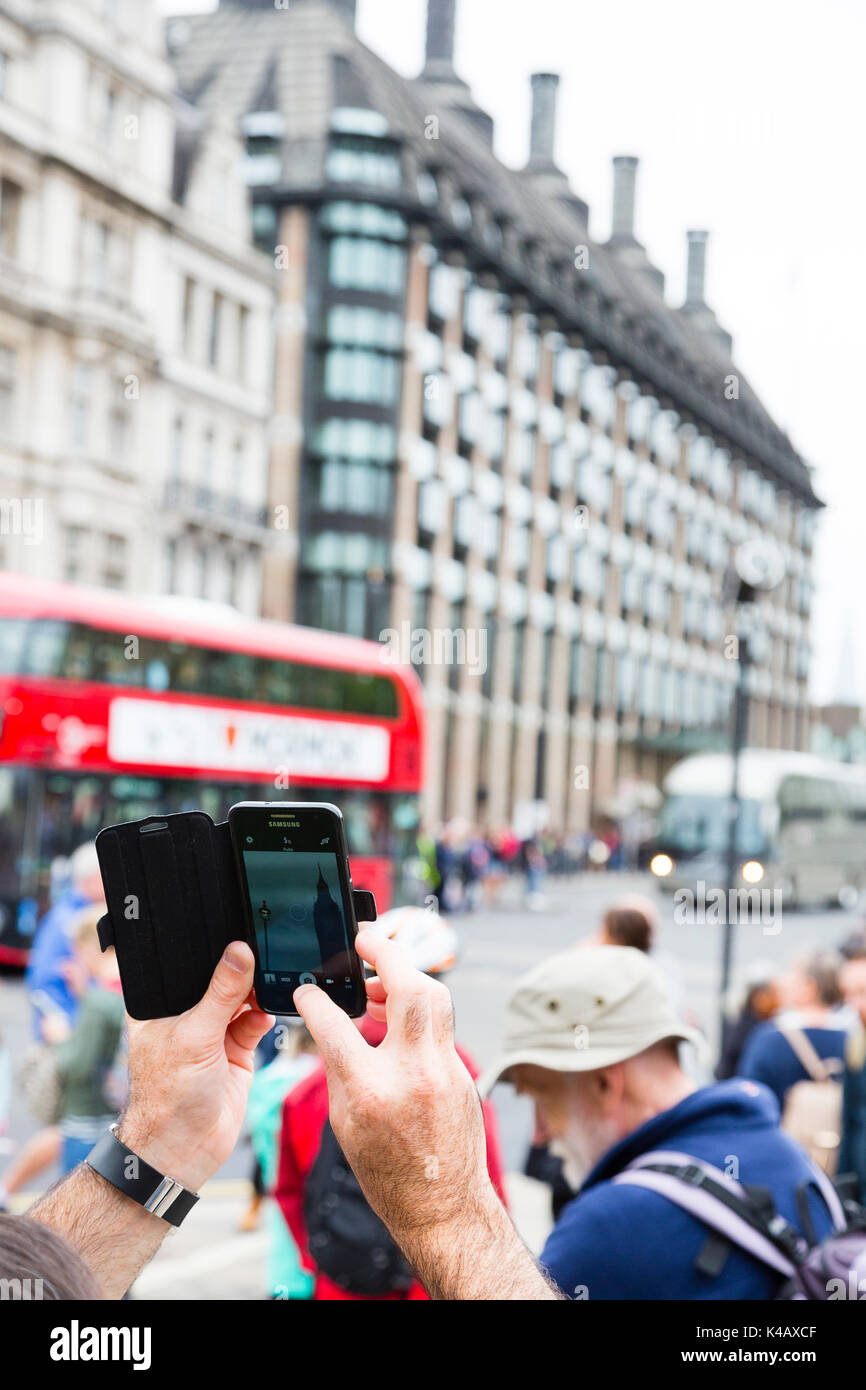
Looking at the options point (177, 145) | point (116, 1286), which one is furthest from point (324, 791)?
point (177, 145)

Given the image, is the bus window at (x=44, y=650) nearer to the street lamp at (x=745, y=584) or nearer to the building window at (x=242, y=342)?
the street lamp at (x=745, y=584)

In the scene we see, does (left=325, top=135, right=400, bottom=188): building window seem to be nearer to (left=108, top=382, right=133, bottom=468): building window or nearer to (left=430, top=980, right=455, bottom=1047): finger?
(left=108, top=382, right=133, bottom=468): building window

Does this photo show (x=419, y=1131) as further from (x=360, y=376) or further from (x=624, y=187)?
(x=360, y=376)

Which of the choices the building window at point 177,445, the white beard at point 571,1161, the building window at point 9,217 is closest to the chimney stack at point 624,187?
the white beard at point 571,1161

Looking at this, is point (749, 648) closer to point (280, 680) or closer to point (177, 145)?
point (280, 680)

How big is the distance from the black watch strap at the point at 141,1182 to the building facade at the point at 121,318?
2657cm

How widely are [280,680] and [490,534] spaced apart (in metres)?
31.5

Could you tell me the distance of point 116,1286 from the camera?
1.22 m

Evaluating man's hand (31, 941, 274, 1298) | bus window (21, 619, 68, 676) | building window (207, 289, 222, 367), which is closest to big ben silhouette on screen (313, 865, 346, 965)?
man's hand (31, 941, 274, 1298)

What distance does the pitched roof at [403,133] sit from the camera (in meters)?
42.7

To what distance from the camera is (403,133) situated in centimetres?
4259

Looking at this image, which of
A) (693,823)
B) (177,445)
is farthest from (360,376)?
(693,823)

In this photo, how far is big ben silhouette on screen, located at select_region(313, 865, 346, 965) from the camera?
3.67ft

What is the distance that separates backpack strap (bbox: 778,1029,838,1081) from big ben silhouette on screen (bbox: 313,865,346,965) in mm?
3902
